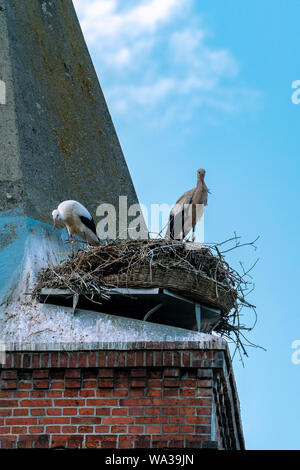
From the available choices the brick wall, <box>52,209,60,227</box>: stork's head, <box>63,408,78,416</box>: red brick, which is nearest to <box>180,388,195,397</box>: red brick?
the brick wall

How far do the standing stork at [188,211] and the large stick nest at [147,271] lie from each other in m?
2.13

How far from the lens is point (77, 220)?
14.2 metres

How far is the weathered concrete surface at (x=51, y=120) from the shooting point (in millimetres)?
14273

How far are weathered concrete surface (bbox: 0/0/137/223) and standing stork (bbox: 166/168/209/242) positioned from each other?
777 mm

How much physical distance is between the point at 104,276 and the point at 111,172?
3500 millimetres

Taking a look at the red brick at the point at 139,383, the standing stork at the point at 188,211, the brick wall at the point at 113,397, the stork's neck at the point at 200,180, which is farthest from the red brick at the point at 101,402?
the stork's neck at the point at 200,180

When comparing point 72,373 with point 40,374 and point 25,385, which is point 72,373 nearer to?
point 40,374

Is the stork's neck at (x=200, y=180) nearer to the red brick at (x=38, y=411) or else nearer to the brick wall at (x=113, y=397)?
the brick wall at (x=113, y=397)

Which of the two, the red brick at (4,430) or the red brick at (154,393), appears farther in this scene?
the red brick at (154,393)

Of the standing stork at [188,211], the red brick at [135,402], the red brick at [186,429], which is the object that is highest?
the standing stork at [188,211]

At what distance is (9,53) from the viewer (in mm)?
15070

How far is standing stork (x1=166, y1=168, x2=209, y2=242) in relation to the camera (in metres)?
15.3
